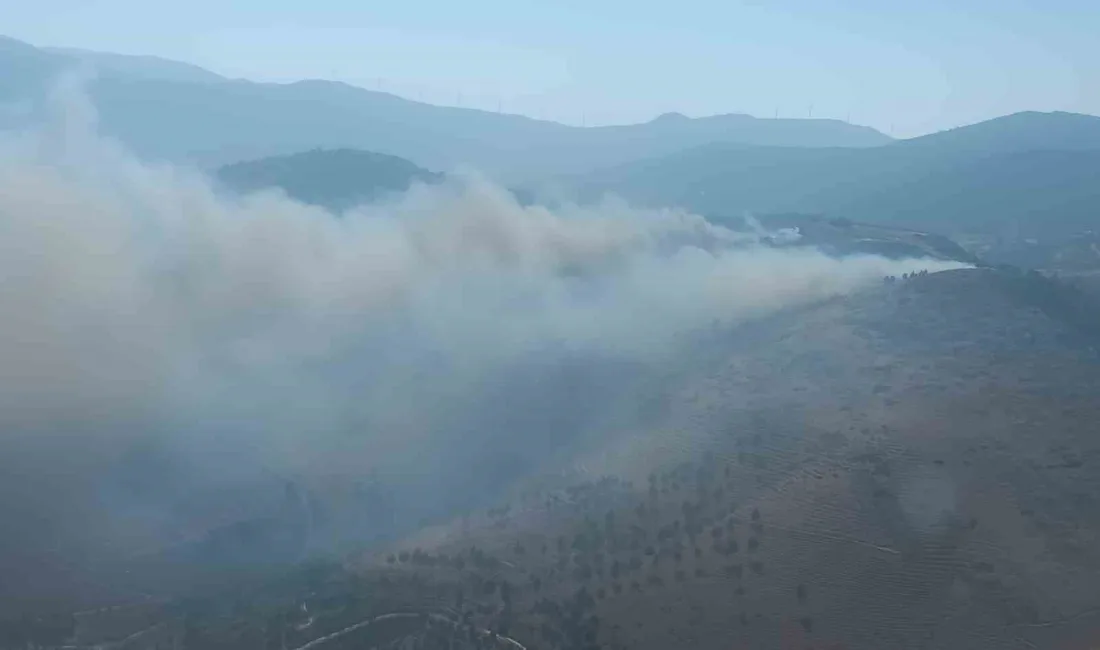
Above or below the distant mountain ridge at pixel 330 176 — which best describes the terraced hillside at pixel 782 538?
below

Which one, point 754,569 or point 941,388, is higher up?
point 941,388

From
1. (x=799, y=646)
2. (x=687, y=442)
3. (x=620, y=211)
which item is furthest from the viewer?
(x=620, y=211)

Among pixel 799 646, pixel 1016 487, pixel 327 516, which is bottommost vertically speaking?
pixel 327 516

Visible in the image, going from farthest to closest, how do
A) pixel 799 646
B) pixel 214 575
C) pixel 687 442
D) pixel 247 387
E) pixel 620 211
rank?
pixel 620 211, pixel 247 387, pixel 687 442, pixel 214 575, pixel 799 646

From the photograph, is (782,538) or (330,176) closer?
(782,538)

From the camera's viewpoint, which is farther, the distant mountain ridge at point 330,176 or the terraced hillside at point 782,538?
the distant mountain ridge at point 330,176

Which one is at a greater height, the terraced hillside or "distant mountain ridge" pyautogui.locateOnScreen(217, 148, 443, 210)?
"distant mountain ridge" pyautogui.locateOnScreen(217, 148, 443, 210)

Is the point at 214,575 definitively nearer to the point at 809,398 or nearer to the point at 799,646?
the point at 799,646

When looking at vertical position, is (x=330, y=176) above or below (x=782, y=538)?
above

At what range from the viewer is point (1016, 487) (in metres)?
48.2

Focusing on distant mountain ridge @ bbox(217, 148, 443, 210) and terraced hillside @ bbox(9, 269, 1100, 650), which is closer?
terraced hillside @ bbox(9, 269, 1100, 650)

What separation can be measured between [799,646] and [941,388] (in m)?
24.9

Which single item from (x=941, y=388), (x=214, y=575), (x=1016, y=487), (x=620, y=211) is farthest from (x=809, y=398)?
(x=620, y=211)

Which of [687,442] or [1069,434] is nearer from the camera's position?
[1069,434]
